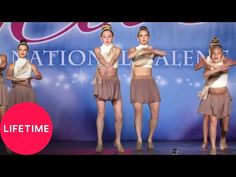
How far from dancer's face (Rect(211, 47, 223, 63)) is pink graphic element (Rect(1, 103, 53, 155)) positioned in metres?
2.01

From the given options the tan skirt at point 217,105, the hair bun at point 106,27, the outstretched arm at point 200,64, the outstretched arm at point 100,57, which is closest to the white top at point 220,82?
the tan skirt at point 217,105

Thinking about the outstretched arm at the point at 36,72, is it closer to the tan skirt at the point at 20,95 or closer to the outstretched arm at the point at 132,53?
the tan skirt at the point at 20,95

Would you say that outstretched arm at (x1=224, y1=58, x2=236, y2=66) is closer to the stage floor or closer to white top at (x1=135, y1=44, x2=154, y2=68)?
white top at (x1=135, y1=44, x2=154, y2=68)

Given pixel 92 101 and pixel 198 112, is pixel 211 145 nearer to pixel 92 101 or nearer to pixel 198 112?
pixel 198 112

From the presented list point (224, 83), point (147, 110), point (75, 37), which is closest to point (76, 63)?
point (75, 37)

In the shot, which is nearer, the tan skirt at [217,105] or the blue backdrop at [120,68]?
the tan skirt at [217,105]

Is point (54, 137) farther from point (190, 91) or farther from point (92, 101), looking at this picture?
point (190, 91)

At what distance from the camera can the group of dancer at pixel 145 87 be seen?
404 inches

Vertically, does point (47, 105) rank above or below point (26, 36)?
below

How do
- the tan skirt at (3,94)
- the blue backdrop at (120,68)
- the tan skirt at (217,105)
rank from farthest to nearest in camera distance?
the blue backdrop at (120,68) < the tan skirt at (3,94) < the tan skirt at (217,105)

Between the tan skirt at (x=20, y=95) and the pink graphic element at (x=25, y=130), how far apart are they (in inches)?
7.1

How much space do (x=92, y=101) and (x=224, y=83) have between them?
1.56 m

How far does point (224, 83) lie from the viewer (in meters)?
10.3

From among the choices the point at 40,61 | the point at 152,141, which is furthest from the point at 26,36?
the point at 152,141
